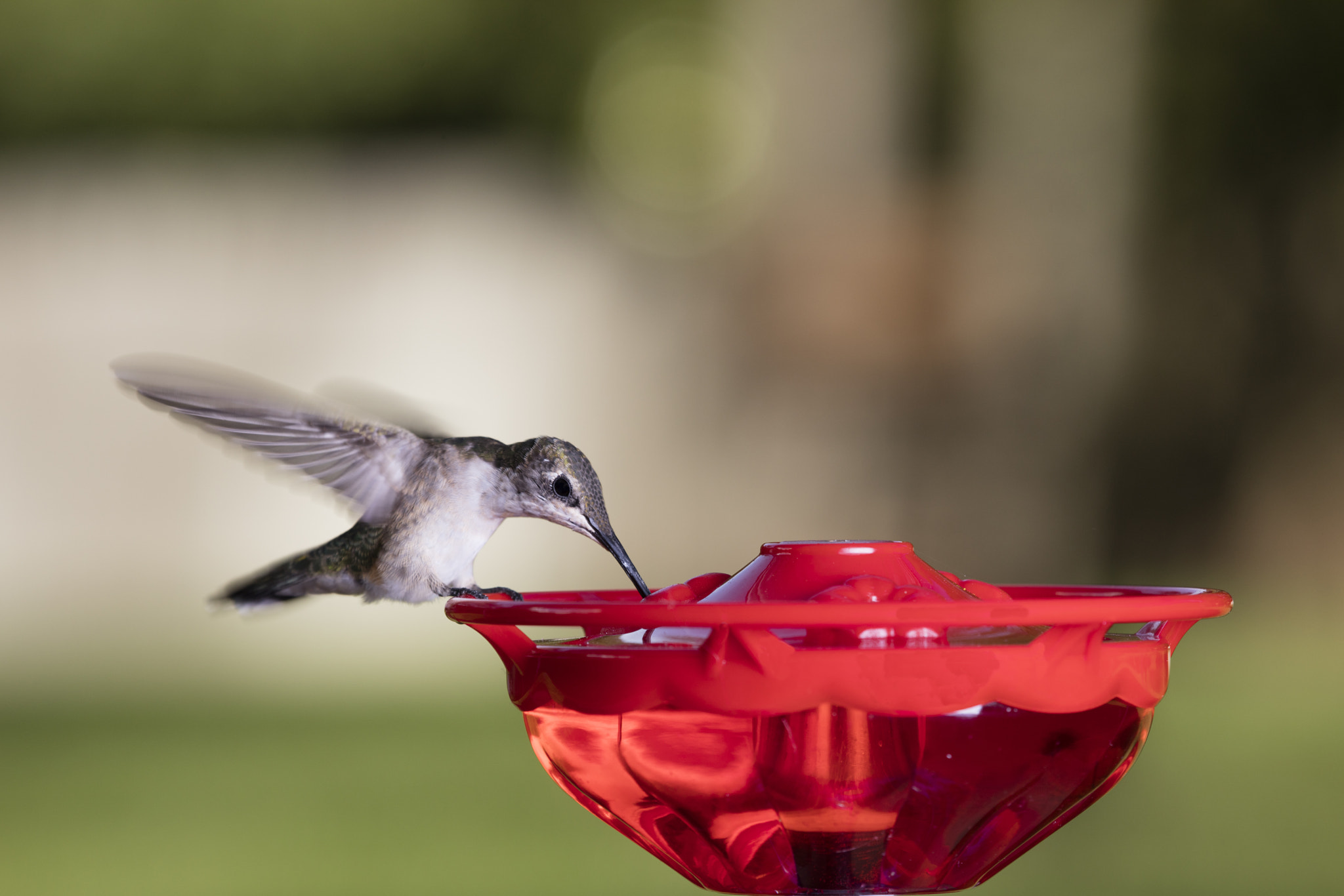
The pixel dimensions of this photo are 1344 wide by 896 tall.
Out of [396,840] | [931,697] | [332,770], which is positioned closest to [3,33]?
[332,770]

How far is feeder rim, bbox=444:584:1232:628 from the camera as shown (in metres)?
0.82

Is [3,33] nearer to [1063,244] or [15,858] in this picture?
[15,858]

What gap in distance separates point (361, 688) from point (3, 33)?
183 inches

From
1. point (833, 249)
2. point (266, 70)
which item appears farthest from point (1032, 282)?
point (266, 70)

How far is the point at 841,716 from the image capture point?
36.7 inches

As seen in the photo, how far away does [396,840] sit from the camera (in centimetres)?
488

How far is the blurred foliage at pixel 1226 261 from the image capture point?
6.57 m

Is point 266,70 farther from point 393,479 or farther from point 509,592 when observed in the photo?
point 509,592

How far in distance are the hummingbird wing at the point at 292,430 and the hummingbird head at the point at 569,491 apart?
0.30 metres

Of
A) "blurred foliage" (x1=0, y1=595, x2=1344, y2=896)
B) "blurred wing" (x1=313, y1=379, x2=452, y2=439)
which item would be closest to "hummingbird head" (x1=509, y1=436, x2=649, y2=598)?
"blurred wing" (x1=313, y1=379, x2=452, y2=439)

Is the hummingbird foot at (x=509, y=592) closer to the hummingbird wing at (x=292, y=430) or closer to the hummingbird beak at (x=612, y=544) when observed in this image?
the hummingbird beak at (x=612, y=544)

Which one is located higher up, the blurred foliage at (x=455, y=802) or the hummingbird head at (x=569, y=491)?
the hummingbird head at (x=569, y=491)

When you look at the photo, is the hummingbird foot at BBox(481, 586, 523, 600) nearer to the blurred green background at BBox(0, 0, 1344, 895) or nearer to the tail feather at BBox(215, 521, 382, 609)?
the tail feather at BBox(215, 521, 382, 609)

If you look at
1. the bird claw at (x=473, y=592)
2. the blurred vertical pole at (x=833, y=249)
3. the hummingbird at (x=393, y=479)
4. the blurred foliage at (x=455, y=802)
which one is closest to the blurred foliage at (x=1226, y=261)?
the blurred foliage at (x=455, y=802)
